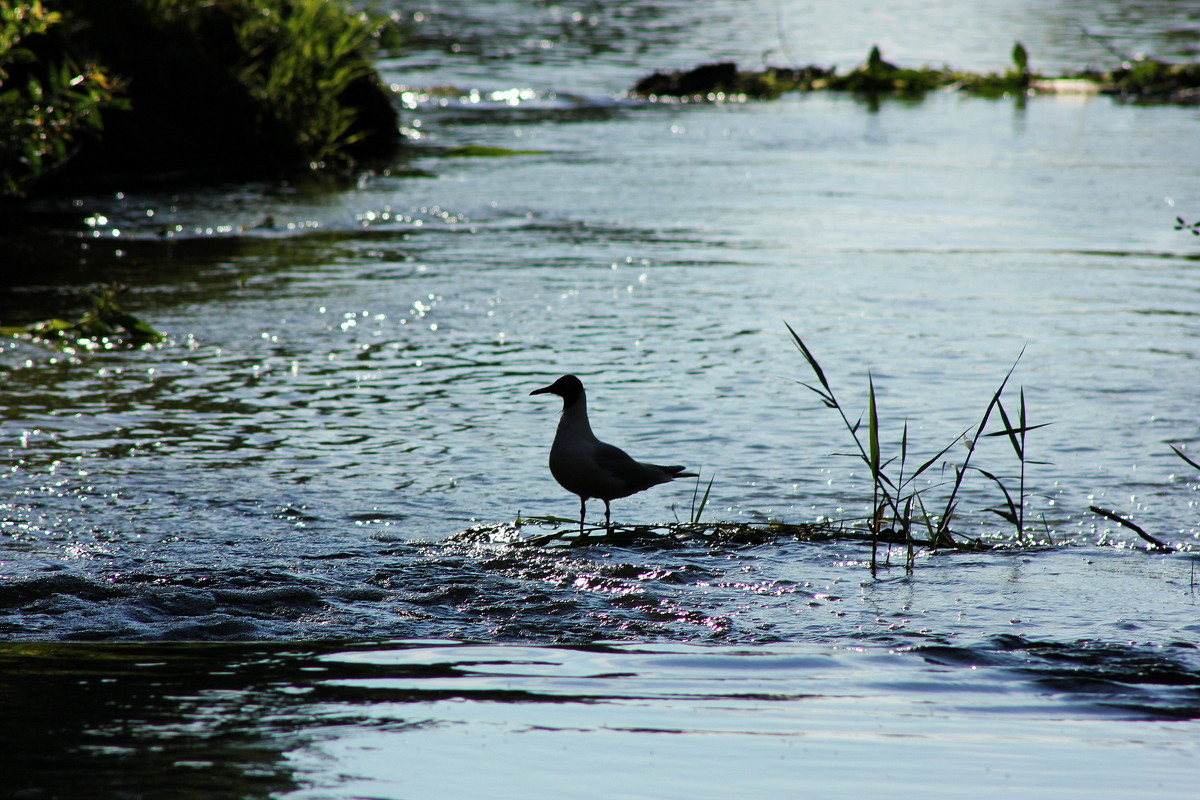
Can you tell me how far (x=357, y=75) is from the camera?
54.7 feet

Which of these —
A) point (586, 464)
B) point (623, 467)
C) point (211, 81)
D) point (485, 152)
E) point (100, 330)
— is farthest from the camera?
point (485, 152)

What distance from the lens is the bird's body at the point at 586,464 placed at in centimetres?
552

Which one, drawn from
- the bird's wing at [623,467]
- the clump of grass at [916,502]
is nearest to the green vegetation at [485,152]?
the clump of grass at [916,502]

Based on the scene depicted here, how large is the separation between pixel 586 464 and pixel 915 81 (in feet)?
70.7

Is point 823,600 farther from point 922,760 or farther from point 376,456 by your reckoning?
point 376,456

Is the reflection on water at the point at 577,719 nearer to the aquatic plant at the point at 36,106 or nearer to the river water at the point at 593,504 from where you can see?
the river water at the point at 593,504

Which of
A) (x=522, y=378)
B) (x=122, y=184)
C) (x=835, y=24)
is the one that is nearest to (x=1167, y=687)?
(x=522, y=378)

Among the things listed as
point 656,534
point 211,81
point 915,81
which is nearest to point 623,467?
point 656,534

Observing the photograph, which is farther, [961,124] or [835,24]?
[835,24]

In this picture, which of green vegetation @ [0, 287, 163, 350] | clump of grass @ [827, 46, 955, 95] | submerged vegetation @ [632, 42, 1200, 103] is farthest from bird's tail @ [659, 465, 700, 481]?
clump of grass @ [827, 46, 955, 95]

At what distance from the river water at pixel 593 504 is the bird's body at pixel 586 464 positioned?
0.27 meters

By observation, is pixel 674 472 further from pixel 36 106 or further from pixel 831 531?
pixel 36 106

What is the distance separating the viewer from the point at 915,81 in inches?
995

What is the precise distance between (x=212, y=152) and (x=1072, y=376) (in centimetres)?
1107
